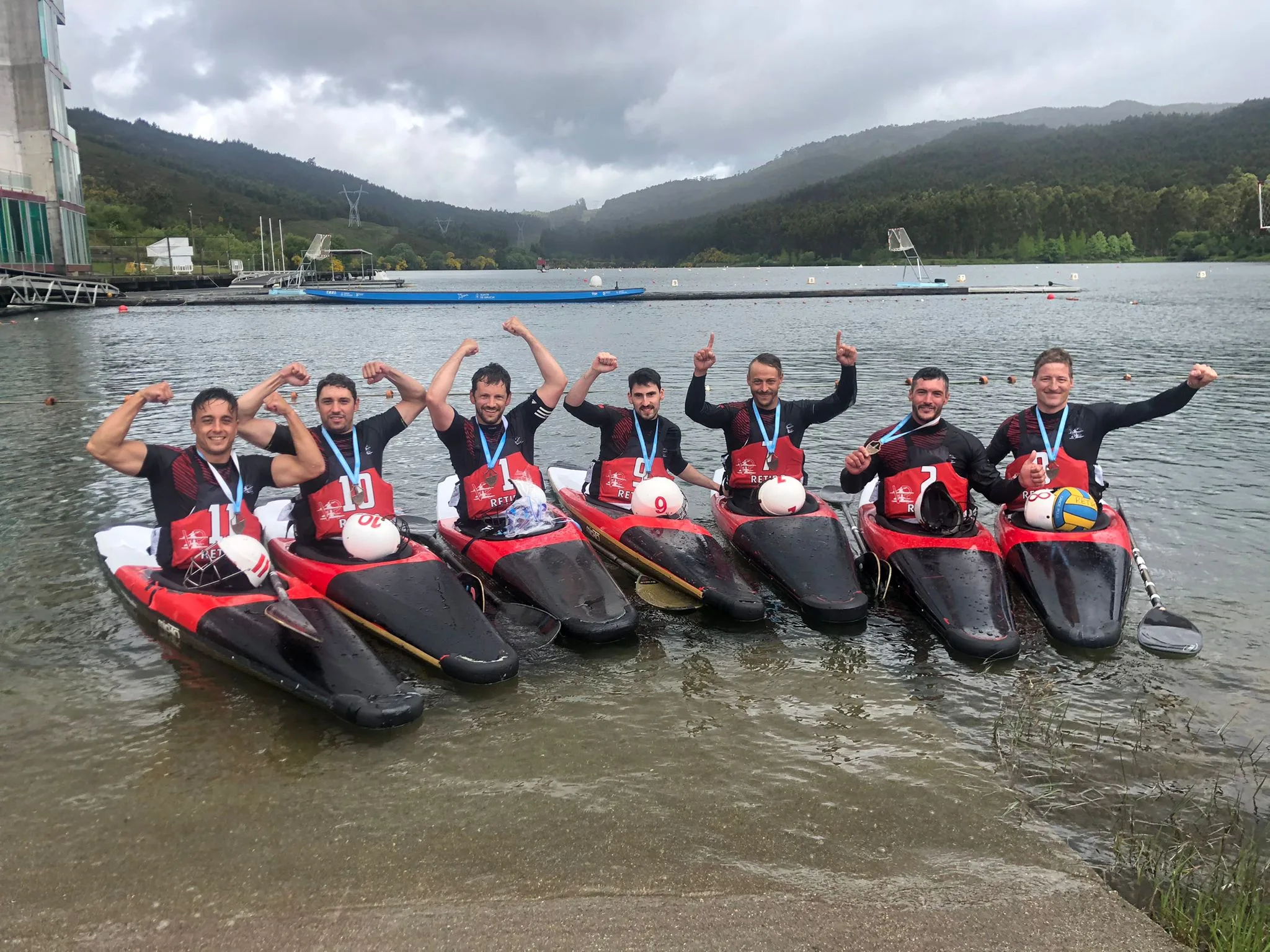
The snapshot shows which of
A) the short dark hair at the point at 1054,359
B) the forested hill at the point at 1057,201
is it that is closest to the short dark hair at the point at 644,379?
the short dark hair at the point at 1054,359

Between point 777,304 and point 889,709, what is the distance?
187 feet

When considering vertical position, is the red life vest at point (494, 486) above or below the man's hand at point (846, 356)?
below

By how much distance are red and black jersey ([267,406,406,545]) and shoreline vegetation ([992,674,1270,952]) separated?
5332 millimetres

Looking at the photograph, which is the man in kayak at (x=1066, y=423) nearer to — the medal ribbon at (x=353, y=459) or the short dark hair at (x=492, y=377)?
the short dark hair at (x=492, y=377)

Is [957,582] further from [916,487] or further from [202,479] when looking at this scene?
[202,479]

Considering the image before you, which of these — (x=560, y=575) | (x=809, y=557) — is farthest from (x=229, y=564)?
(x=809, y=557)

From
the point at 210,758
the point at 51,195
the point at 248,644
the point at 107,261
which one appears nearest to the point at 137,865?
the point at 210,758

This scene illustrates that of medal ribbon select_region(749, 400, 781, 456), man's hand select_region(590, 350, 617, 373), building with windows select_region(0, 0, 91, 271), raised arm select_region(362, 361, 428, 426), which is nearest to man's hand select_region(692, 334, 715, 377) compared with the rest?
medal ribbon select_region(749, 400, 781, 456)

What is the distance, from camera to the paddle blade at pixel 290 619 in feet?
20.7

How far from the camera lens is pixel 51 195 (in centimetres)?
5609

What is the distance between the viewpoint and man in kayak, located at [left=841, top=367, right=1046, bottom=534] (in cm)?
831

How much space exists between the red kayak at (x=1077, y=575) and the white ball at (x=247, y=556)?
241 inches

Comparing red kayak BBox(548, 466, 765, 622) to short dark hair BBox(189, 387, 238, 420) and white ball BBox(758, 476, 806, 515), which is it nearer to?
white ball BBox(758, 476, 806, 515)

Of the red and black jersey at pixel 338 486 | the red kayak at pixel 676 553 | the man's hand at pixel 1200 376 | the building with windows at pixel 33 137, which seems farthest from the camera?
the building with windows at pixel 33 137
